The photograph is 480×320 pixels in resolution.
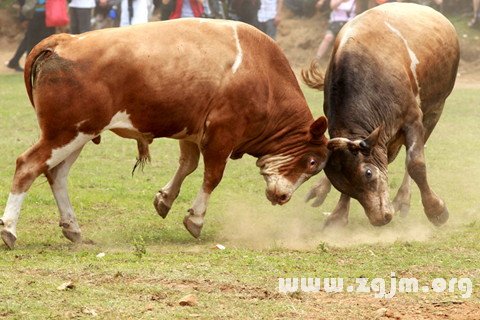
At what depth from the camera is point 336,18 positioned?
84.4ft

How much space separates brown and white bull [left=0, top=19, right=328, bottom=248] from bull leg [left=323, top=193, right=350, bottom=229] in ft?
2.53

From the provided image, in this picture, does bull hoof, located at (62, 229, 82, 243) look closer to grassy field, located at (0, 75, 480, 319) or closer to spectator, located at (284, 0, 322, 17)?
grassy field, located at (0, 75, 480, 319)

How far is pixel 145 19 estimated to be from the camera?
2259 centimetres

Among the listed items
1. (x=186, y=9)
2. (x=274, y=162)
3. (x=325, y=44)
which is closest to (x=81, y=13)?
(x=186, y=9)

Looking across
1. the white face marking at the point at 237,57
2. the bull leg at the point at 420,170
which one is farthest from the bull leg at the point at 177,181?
the bull leg at the point at 420,170

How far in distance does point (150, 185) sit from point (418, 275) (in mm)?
4791

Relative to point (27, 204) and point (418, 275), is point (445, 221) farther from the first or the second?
point (27, 204)

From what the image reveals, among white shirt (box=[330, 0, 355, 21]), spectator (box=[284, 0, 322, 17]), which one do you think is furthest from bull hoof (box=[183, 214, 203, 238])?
spectator (box=[284, 0, 322, 17])

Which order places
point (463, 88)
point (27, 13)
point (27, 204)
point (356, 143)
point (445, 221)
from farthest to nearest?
point (27, 13)
point (463, 88)
point (27, 204)
point (445, 221)
point (356, 143)

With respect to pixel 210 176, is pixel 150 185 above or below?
below

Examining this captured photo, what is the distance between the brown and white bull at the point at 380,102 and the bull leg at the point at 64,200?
2.14 metres

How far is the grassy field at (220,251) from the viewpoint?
7473 mm

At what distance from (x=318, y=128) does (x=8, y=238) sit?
2620 millimetres

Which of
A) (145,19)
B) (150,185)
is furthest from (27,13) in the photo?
(150,185)
